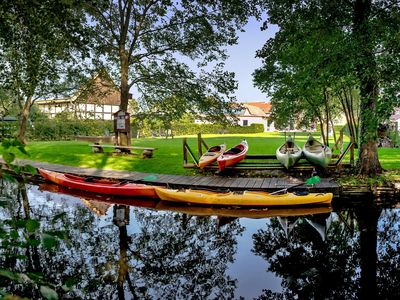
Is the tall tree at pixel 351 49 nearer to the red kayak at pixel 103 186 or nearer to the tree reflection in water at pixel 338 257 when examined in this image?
the tree reflection in water at pixel 338 257

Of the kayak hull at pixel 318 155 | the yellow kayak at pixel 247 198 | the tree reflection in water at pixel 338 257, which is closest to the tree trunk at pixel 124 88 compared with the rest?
the yellow kayak at pixel 247 198

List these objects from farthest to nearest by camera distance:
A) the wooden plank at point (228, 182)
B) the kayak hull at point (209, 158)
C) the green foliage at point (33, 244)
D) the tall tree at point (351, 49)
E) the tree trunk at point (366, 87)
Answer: the kayak hull at point (209, 158) → the wooden plank at point (228, 182) → the tree trunk at point (366, 87) → the tall tree at point (351, 49) → the green foliage at point (33, 244)

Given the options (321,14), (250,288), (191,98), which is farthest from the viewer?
(191,98)

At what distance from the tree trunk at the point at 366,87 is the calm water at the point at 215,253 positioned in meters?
2.03

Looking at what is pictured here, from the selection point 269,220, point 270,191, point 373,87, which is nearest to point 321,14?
point 373,87

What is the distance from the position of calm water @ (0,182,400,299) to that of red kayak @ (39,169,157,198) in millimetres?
589

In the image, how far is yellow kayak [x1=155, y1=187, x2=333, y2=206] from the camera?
9547 millimetres

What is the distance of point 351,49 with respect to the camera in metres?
9.93

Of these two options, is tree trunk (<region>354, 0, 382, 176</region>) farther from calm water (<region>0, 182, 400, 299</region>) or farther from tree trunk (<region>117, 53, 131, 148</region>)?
tree trunk (<region>117, 53, 131, 148</region>)

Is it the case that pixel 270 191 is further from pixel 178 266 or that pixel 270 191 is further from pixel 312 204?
pixel 178 266

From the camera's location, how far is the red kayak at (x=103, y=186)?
10.9 metres

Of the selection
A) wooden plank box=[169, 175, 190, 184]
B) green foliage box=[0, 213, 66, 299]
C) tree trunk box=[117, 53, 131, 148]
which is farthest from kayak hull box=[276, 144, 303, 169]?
green foliage box=[0, 213, 66, 299]

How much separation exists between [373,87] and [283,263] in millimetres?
7693

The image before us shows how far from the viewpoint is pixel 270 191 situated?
10477 mm
